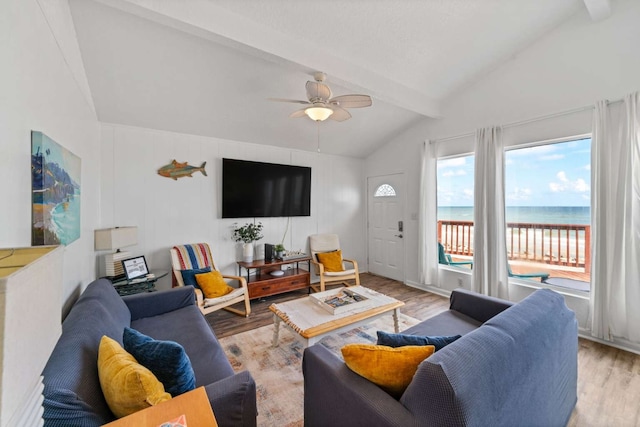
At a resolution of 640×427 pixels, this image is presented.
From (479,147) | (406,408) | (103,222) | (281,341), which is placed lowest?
(281,341)

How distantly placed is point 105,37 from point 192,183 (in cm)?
186

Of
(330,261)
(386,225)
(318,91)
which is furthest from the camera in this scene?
(386,225)

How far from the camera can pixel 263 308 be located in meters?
3.55

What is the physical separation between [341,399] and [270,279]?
9.10 feet

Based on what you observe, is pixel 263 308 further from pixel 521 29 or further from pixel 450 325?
pixel 521 29

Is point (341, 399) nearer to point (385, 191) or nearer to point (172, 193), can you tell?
point (172, 193)

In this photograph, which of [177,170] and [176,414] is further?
[177,170]

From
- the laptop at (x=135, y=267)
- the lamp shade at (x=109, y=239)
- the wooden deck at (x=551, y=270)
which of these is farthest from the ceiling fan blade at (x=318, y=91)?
the wooden deck at (x=551, y=270)

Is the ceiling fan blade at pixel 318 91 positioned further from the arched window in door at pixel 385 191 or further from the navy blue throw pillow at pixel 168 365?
the arched window in door at pixel 385 191

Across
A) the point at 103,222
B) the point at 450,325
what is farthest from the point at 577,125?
the point at 103,222

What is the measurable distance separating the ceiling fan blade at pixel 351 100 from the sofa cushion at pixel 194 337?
7.27 ft

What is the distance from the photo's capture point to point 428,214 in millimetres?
4180

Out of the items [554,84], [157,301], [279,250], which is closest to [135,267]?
[157,301]

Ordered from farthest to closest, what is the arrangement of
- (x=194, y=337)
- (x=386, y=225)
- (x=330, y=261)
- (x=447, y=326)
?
(x=386, y=225), (x=330, y=261), (x=447, y=326), (x=194, y=337)
